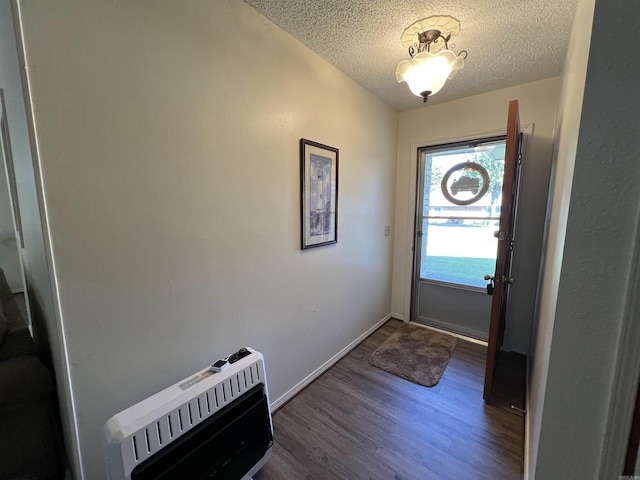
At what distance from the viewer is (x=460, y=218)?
2650 millimetres

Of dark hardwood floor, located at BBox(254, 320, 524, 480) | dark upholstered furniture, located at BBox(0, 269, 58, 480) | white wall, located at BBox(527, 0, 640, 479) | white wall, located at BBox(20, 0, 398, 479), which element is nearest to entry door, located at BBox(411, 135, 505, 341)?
dark hardwood floor, located at BBox(254, 320, 524, 480)

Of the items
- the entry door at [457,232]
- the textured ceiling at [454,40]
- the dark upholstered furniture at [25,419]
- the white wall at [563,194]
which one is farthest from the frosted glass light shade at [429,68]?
the dark upholstered furniture at [25,419]

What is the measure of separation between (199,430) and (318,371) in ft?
3.92

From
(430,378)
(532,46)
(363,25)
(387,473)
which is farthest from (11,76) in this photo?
(430,378)

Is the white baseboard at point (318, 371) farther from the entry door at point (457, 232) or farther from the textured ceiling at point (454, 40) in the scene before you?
the textured ceiling at point (454, 40)

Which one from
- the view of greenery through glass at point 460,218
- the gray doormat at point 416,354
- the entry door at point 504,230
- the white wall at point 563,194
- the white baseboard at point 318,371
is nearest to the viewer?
the white wall at point 563,194

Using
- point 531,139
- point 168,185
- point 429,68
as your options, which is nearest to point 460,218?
point 531,139

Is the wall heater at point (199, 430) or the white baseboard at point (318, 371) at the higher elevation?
the wall heater at point (199, 430)

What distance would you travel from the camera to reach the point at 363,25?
149cm

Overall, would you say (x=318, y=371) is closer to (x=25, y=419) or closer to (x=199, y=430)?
(x=199, y=430)

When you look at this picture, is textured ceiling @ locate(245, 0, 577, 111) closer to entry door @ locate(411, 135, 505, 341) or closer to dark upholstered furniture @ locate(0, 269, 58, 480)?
entry door @ locate(411, 135, 505, 341)

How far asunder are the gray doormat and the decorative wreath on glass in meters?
1.44

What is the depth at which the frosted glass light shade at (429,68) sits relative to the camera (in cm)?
133

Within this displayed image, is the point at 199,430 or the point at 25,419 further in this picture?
the point at 25,419
